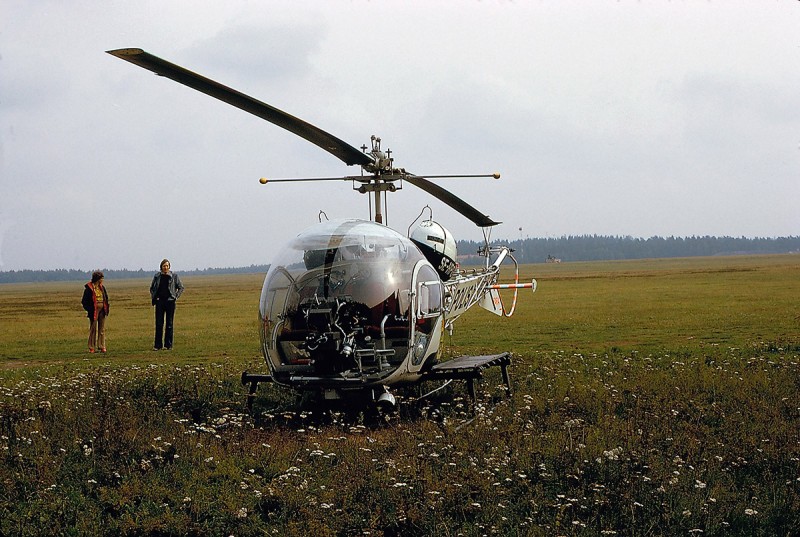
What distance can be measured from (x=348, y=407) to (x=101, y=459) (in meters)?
3.77

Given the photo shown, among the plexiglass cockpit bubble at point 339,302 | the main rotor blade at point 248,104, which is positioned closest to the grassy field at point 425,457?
the plexiglass cockpit bubble at point 339,302

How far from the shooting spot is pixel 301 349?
33.8ft

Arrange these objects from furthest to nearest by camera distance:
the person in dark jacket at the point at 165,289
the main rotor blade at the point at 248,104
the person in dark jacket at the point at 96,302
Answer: the person in dark jacket at the point at 165,289 < the person in dark jacket at the point at 96,302 < the main rotor blade at the point at 248,104

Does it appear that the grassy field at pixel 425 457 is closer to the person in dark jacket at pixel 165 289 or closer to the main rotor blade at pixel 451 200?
the main rotor blade at pixel 451 200

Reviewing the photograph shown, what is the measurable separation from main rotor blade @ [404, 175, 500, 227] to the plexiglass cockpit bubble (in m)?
1.24

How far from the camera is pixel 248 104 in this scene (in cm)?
821

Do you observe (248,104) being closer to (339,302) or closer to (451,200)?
(339,302)

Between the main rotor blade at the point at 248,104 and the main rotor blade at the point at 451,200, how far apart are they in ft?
3.67

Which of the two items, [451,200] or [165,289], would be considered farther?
[165,289]

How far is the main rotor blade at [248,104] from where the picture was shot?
705 cm

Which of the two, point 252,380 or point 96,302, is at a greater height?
point 96,302

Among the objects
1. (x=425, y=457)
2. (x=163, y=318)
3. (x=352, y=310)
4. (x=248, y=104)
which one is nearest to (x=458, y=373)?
(x=352, y=310)

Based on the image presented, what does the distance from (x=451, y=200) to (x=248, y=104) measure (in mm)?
4811

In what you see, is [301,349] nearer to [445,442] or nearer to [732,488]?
[445,442]
